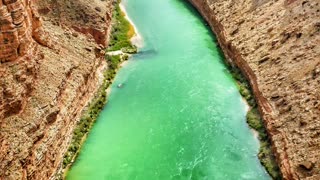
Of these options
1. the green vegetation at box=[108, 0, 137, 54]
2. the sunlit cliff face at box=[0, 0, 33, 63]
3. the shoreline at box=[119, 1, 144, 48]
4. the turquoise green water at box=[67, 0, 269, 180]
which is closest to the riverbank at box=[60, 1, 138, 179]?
the green vegetation at box=[108, 0, 137, 54]

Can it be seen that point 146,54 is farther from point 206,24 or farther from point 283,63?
point 283,63

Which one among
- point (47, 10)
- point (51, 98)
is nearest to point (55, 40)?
point (47, 10)

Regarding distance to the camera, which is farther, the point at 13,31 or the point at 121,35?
the point at 121,35

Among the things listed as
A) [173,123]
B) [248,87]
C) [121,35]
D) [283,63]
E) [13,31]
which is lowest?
[248,87]

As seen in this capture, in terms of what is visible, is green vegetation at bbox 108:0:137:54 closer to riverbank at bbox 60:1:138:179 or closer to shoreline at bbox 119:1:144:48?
riverbank at bbox 60:1:138:179

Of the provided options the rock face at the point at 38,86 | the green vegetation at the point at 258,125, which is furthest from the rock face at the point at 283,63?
the rock face at the point at 38,86

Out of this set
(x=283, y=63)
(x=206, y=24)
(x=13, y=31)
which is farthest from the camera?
(x=206, y=24)

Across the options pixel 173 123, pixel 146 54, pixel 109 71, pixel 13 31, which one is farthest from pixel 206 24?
pixel 13 31

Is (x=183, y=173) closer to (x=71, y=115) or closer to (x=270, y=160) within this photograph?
(x=270, y=160)
